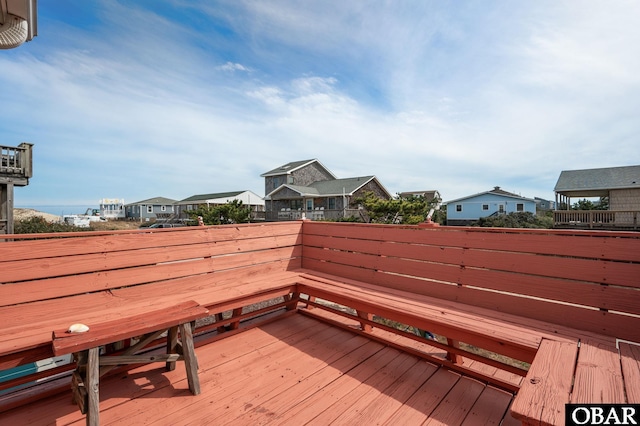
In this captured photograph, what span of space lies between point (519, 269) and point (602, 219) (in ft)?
60.6

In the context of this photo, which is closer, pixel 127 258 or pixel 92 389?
pixel 92 389

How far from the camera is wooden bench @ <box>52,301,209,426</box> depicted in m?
1.55

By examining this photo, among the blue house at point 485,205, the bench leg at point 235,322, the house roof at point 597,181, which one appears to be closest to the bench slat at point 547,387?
the bench leg at point 235,322

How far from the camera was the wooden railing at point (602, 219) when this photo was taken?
14280 millimetres

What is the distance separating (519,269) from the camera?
234 centimetres

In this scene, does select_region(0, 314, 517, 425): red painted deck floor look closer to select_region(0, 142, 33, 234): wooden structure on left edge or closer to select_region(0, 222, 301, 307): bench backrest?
select_region(0, 222, 301, 307): bench backrest

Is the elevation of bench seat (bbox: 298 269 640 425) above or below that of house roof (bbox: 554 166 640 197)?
below

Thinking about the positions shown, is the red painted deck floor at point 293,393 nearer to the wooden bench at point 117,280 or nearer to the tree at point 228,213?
the wooden bench at point 117,280

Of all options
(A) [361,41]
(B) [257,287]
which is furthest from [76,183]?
(B) [257,287]

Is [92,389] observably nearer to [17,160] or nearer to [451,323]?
[451,323]

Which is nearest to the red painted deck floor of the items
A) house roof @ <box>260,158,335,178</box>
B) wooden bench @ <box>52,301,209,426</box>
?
wooden bench @ <box>52,301,209,426</box>

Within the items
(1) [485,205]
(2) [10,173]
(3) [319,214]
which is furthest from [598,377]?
(1) [485,205]

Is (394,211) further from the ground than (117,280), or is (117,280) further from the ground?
(394,211)

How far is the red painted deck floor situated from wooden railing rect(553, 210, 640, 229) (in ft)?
60.3
